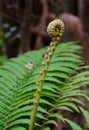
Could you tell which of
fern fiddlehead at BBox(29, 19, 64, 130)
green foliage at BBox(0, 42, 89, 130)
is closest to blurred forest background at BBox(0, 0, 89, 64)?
green foliage at BBox(0, 42, 89, 130)

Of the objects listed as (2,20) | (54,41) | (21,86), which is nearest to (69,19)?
(2,20)

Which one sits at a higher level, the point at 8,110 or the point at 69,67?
the point at 69,67

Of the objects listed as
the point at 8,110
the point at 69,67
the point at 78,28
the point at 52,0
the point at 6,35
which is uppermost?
the point at 52,0

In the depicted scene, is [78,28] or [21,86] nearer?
[21,86]

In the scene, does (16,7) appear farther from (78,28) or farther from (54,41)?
(54,41)

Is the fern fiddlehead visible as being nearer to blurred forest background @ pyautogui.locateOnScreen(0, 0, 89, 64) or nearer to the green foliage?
the green foliage

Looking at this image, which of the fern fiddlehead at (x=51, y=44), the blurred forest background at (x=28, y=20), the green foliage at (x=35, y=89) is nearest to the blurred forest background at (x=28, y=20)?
the blurred forest background at (x=28, y=20)

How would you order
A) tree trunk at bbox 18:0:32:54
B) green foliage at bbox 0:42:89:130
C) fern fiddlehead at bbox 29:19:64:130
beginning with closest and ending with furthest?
fern fiddlehead at bbox 29:19:64:130, green foliage at bbox 0:42:89:130, tree trunk at bbox 18:0:32:54

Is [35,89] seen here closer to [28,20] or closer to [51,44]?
[51,44]

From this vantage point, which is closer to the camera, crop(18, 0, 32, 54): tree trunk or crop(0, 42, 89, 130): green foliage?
crop(0, 42, 89, 130): green foliage
